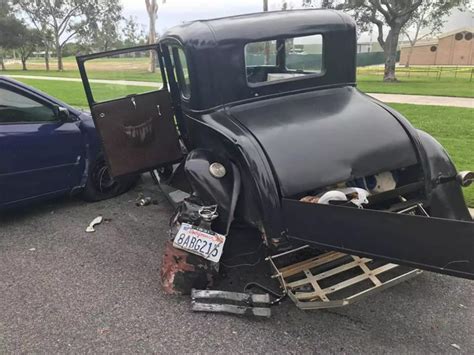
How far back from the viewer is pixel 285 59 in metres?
4.87

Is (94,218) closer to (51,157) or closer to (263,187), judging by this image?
(51,157)

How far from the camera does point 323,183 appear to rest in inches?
123

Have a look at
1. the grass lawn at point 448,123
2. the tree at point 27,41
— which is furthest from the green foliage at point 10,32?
the grass lawn at point 448,123

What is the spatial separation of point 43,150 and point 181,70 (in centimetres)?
178

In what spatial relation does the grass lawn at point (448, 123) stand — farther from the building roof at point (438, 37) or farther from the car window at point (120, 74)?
the building roof at point (438, 37)

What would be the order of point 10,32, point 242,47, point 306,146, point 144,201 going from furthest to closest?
point 10,32 → point 144,201 → point 242,47 → point 306,146

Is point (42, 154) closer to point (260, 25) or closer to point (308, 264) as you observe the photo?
point (260, 25)

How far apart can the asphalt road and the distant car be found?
0.82 metres

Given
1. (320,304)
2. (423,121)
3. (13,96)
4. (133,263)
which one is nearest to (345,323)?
(320,304)

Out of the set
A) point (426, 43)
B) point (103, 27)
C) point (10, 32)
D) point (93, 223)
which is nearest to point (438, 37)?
point (426, 43)

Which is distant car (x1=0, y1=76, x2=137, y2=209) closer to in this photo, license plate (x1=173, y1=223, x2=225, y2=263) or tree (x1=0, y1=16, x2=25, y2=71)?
license plate (x1=173, y1=223, x2=225, y2=263)

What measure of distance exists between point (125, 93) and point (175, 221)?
195 cm

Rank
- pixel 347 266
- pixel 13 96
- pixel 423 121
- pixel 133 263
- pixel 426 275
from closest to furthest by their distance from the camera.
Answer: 1. pixel 347 266
2. pixel 426 275
3. pixel 133 263
4. pixel 13 96
5. pixel 423 121

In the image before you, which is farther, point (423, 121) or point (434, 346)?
point (423, 121)
